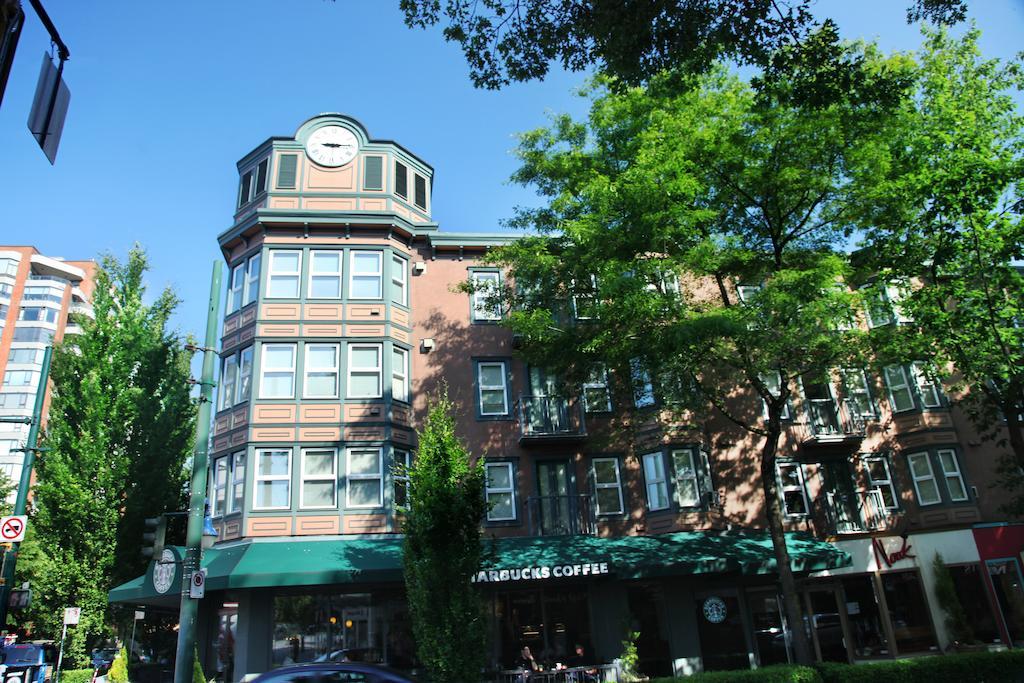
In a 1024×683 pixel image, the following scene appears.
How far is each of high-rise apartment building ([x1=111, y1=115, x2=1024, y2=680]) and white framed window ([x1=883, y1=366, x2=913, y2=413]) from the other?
50mm

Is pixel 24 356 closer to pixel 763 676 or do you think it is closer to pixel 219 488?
pixel 219 488

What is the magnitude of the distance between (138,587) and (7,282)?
2468 inches

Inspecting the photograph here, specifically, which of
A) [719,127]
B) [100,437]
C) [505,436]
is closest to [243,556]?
[505,436]

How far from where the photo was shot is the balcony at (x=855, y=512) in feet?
76.5

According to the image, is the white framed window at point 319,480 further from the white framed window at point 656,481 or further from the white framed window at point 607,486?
the white framed window at point 656,481

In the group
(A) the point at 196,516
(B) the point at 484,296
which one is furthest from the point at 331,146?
(A) the point at 196,516

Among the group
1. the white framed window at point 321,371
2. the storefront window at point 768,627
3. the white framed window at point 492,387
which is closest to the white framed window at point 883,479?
the storefront window at point 768,627

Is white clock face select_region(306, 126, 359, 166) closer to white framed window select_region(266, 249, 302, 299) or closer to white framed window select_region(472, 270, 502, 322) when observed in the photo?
white framed window select_region(266, 249, 302, 299)

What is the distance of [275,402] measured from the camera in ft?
68.8

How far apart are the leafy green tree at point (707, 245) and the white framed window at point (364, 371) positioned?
5.63m

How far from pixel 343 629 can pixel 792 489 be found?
15082mm

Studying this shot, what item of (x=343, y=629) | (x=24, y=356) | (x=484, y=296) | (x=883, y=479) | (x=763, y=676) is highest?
(x=24, y=356)

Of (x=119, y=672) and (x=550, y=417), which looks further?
(x=550, y=417)

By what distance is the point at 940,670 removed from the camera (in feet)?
45.6
